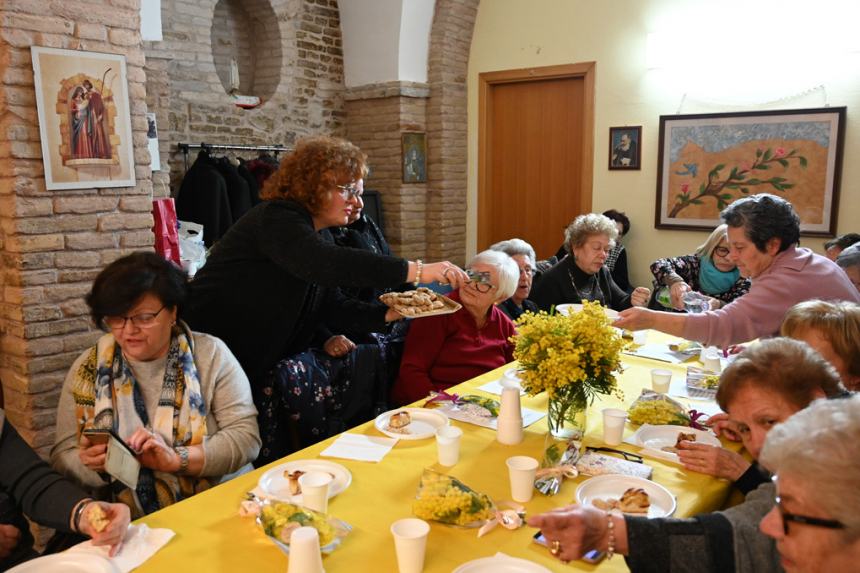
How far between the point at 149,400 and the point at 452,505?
1061 millimetres

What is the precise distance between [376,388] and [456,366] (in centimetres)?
37

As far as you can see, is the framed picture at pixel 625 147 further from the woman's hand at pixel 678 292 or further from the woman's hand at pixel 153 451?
the woman's hand at pixel 153 451

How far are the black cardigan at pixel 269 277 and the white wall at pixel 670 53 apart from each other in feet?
13.8

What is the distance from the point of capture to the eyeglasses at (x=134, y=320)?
2057mm

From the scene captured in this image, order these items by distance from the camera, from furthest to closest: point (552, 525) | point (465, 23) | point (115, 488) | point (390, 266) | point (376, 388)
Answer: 1. point (465, 23)
2. point (376, 388)
3. point (390, 266)
4. point (115, 488)
5. point (552, 525)

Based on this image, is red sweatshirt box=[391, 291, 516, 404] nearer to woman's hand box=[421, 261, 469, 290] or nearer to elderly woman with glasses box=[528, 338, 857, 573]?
woman's hand box=[421, 261, 469, 290]

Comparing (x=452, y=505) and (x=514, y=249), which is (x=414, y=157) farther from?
(x=452, y=505)

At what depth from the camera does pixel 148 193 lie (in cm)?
374

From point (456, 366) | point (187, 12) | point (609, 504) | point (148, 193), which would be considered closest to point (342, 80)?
point (187, 12)

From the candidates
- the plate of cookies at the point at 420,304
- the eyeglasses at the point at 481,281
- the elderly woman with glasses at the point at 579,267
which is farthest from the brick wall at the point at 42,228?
the elderly woman with glasses at the point at 579,267

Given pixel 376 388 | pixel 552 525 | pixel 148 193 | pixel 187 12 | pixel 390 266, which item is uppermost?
pixel 187 12

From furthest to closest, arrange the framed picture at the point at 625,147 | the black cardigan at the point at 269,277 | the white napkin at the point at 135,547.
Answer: the framed picture at the point at 625,147 → the black cardigan at the point at 269,277 → the white napkin at the point at 135,547

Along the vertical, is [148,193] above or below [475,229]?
above

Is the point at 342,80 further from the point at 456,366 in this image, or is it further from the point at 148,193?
the point at 456,366
